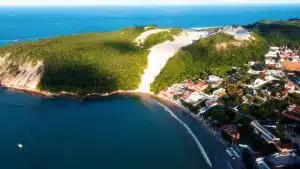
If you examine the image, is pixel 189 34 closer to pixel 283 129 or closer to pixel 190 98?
pixel 190 98

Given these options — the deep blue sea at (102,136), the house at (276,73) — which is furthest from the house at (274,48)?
the deep blue sea at (102,136)

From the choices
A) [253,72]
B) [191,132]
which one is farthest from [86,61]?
[191,132]

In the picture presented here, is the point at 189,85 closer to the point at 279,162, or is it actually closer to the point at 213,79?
the point at 213,79

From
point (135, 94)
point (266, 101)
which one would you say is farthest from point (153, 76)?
point (266, 101)

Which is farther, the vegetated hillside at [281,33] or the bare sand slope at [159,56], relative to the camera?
the vegetated hillside at [281,33]

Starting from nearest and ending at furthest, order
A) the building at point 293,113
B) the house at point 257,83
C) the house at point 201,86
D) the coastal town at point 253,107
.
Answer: the coastal town at point 253,107
the building at point 293,113
the house at point 257,83
the house at point 201,86

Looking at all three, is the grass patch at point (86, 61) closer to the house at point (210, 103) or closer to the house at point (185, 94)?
the house at point (185, 94)

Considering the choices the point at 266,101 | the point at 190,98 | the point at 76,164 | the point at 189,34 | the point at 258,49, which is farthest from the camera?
the point at 189,34

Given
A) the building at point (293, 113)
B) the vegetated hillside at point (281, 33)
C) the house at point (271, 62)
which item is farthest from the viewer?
the vegetated hillside at point (281, 33)
